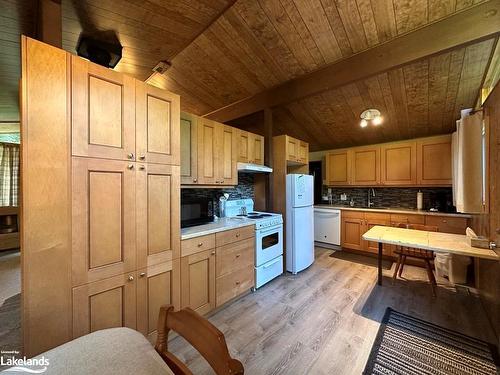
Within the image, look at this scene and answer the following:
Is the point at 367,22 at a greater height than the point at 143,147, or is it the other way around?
the point at 367,22

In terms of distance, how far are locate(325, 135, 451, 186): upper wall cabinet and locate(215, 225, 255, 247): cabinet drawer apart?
2.82 meters

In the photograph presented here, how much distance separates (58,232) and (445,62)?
4.05 meters

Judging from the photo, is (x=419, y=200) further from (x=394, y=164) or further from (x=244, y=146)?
(x=244, y=146)

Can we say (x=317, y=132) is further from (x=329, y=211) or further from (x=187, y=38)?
(x=187, y=38)

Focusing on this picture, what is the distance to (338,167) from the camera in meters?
4.47

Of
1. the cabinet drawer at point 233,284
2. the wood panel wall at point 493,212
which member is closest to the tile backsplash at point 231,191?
the cabinet drawer at point 233,284

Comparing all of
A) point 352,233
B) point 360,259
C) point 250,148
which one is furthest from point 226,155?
point 360,259

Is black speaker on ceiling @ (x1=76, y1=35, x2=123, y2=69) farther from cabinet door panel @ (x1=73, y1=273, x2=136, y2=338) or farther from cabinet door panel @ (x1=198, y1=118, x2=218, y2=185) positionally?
cabinet door panel @ (x1=73, y1=273, x2=136, y2=338)

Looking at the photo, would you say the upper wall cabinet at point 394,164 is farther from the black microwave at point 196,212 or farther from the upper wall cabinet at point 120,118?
the upper wall cabinet at point 120,118

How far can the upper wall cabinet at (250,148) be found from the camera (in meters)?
2.87

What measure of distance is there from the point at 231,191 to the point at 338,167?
2.60 metres

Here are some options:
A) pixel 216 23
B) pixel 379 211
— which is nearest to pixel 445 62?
pixel 379 211

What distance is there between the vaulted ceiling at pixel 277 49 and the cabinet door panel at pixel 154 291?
2.22 metres

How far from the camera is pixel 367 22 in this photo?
78.3 inches
